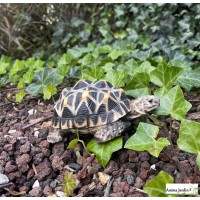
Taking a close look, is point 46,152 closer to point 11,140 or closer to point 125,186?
point 11,140

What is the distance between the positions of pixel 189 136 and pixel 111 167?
15.8 inches

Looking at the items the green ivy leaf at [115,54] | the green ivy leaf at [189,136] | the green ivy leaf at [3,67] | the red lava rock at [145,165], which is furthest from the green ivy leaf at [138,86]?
the green ivy leaf at [3,67]

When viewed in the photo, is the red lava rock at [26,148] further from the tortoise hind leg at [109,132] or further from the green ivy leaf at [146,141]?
the green ivy leaf at [146,141]

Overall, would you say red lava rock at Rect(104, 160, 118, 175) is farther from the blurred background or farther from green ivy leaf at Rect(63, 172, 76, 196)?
the blurred background

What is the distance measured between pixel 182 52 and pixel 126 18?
105 cm

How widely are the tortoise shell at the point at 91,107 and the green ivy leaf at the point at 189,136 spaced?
33cm

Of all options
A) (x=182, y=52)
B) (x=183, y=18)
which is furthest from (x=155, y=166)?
(x=183, y=18)

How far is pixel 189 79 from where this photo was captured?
6.75 feet

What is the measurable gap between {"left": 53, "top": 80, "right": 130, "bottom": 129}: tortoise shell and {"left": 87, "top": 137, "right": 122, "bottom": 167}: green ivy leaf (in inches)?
3.7

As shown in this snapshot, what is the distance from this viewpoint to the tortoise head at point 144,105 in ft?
5.25

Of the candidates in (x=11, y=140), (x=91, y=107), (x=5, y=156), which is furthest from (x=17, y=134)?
(x=91, y=107)

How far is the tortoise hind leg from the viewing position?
1554 mm

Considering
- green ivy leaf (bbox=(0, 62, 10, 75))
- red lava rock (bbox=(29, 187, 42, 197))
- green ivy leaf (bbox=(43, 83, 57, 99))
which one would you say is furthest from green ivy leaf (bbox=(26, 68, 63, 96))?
red lava rock (bbox=(29, 187, 42, 197))

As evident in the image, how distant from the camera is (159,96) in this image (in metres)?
1.78
